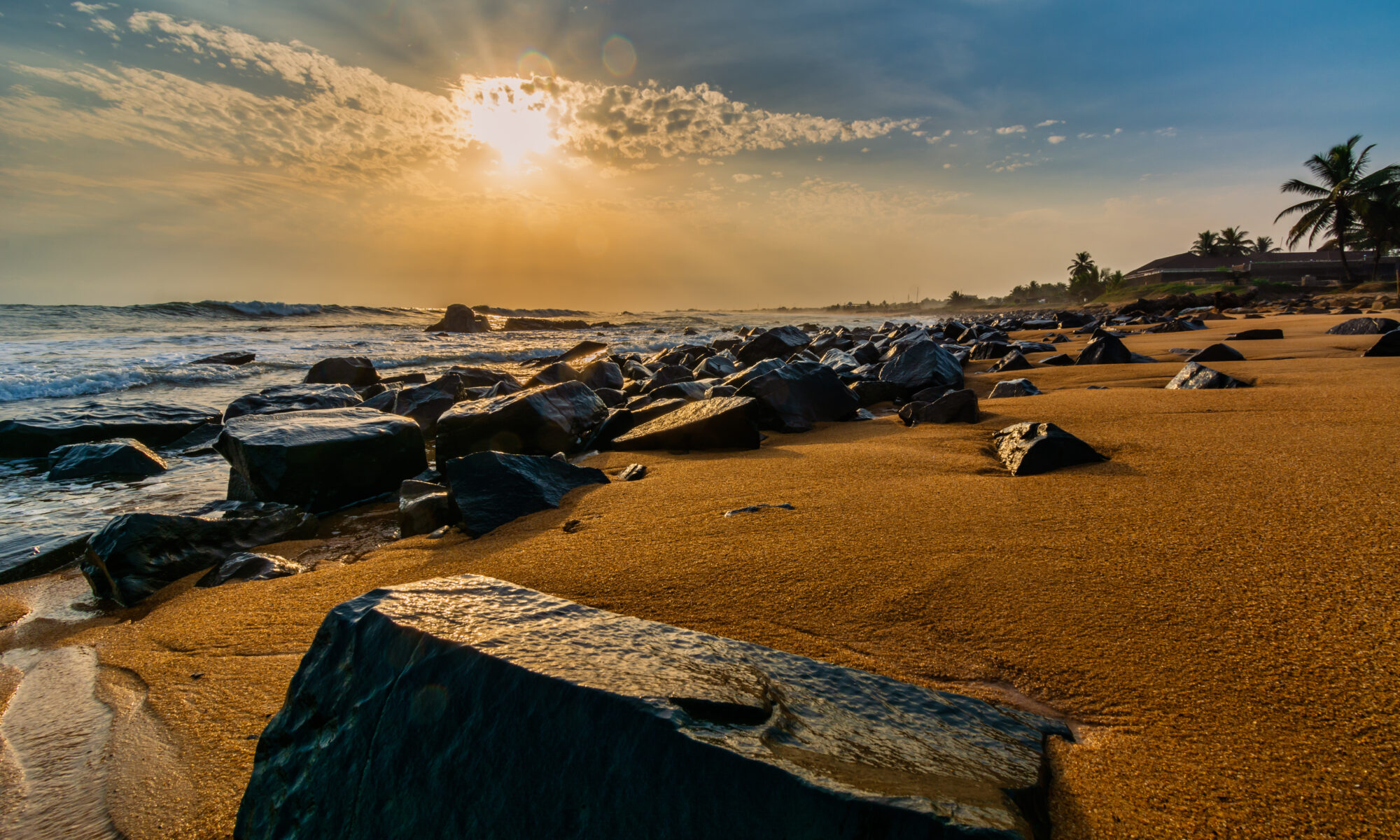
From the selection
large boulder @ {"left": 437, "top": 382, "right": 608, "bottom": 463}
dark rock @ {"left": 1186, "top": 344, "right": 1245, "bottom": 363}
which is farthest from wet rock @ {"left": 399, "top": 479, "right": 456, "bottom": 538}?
dark rock @ {"left": 1186, "top": 344, "right": 1245, "bottom": 363}

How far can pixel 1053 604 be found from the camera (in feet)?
3.89

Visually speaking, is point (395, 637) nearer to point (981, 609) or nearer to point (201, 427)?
point (981, 609)

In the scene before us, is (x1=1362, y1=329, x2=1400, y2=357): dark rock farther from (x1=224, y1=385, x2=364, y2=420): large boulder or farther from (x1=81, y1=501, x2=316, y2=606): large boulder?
(x1=224, y1=385, x2=364, y2=420): large boulder

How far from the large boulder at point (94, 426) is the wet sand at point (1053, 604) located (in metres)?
2.86

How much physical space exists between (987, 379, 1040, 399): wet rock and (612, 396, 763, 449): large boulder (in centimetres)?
185

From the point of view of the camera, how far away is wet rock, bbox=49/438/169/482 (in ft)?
11.4

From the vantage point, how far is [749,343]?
867cm

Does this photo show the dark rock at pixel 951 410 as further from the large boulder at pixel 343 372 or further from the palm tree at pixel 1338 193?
the palm tree at pixel 1338 193

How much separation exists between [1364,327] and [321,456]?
901cm

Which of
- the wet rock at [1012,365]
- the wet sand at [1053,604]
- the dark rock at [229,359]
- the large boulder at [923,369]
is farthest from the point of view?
the dark rock at [229,359]

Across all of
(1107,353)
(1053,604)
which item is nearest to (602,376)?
(1107,353)

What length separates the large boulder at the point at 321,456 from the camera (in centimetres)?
274

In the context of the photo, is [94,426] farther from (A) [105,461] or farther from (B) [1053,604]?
(B) [1053,604]

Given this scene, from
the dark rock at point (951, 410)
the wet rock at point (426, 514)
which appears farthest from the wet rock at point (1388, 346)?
the wet rock at point (426, 514)
